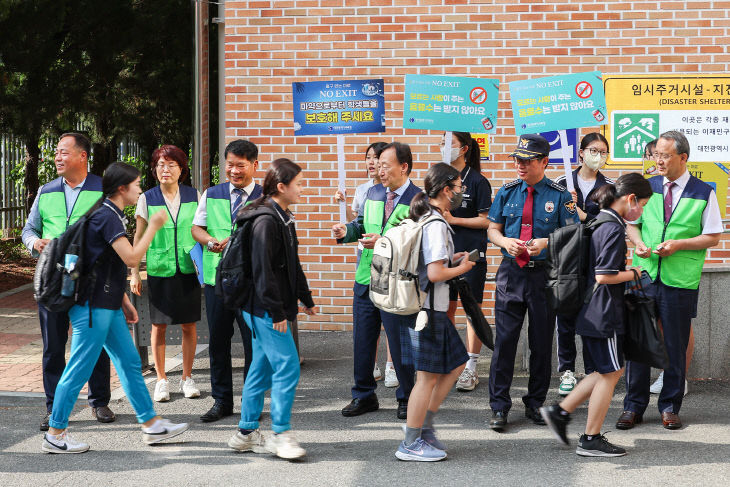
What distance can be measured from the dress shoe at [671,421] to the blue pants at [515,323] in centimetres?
78

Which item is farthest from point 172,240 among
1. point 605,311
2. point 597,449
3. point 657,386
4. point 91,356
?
point 657,386

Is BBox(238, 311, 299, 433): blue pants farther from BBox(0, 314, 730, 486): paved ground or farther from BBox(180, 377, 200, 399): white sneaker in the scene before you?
BBox(180, 377, 200, 399): white sneaker

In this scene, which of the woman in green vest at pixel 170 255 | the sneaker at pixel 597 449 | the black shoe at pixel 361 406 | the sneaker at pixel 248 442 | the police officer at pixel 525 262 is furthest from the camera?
the woman in green vest at pixel 170 255

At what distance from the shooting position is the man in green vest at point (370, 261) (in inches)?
247

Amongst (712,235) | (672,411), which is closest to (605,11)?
(712,235)

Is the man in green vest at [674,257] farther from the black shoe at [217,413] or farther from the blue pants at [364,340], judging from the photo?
the black shoe at [217,413]

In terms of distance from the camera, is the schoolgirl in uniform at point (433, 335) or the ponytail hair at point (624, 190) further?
the ponytail hair at point (624, 190)

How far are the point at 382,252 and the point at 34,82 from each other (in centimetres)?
1043

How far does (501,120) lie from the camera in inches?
369

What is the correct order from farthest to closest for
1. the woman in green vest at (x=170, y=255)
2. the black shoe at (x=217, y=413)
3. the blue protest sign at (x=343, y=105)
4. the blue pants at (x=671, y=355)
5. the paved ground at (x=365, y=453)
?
the blue protest sign at (x=343, y=105)
the woman in green vest at (x=170, y=255)
the black shoe at (x=217, y=413)
the blue pants at (x=671, y=355)
the paved ground at (x=365, y=453)

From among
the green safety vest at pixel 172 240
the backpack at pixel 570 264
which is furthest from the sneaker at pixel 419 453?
the green safety vest at pixel 172 240

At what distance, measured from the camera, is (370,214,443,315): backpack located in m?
5.39

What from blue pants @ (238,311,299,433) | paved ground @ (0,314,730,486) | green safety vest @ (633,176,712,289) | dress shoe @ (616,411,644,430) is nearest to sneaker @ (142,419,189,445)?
paved ground @ (0,314,730,486)

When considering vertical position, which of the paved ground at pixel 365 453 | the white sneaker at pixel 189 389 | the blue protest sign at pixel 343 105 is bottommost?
the paved ground at pixel 365 453
